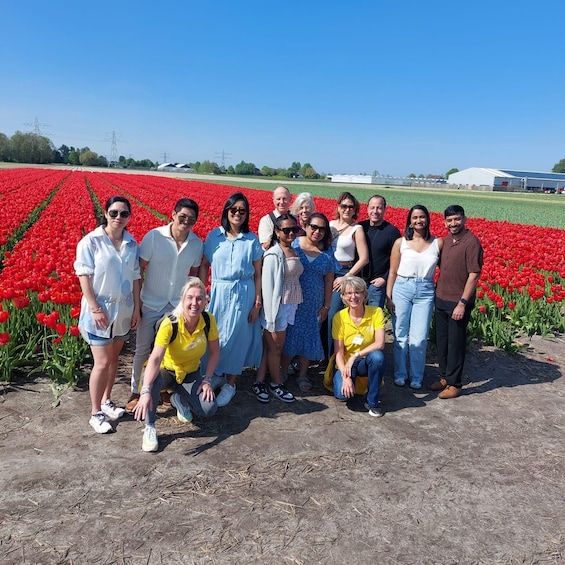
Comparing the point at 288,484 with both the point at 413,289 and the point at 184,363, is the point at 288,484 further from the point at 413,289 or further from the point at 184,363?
the point at 413,289

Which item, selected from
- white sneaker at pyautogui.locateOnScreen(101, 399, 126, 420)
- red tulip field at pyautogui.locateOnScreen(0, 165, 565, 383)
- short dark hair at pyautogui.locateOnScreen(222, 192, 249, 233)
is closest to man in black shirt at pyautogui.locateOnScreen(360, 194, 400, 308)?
short dark hair at pyautogui.locateOnScreen(222, 192, 249, 233)

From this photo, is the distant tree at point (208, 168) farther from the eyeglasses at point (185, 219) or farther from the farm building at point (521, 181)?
the eyeglasses at point (185, 219)

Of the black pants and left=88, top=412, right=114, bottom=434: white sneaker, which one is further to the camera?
the black pants

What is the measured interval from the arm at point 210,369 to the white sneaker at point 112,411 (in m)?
0.67

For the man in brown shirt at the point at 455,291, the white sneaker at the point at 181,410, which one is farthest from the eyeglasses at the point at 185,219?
the man in brown shirt at the point at 455,291

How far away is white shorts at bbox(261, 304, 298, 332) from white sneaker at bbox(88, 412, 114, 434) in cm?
152

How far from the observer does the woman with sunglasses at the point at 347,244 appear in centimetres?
496

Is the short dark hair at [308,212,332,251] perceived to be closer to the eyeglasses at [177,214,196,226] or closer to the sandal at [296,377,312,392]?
the eyeglasses at [177,214,196,226]

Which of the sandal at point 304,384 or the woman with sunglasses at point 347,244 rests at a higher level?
the woman with sunglasses at point 347,244

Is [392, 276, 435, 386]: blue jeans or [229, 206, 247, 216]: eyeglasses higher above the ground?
[229, 206, 247, 216]: eyeglasses

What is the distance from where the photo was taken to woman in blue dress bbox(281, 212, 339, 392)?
4.60 meters

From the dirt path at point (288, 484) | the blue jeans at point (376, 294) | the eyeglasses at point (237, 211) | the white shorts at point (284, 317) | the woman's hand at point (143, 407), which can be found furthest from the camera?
the blue jeans at point (376, 294)

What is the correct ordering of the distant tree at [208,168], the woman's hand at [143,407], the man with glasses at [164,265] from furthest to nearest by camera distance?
the distant tree at [208,168] → the man with glasses at [164,265] → the woman's hand at [143,407]

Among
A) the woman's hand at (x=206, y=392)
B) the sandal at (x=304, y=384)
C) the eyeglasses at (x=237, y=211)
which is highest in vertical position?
the eyeglasses at (x=237, y=211)
